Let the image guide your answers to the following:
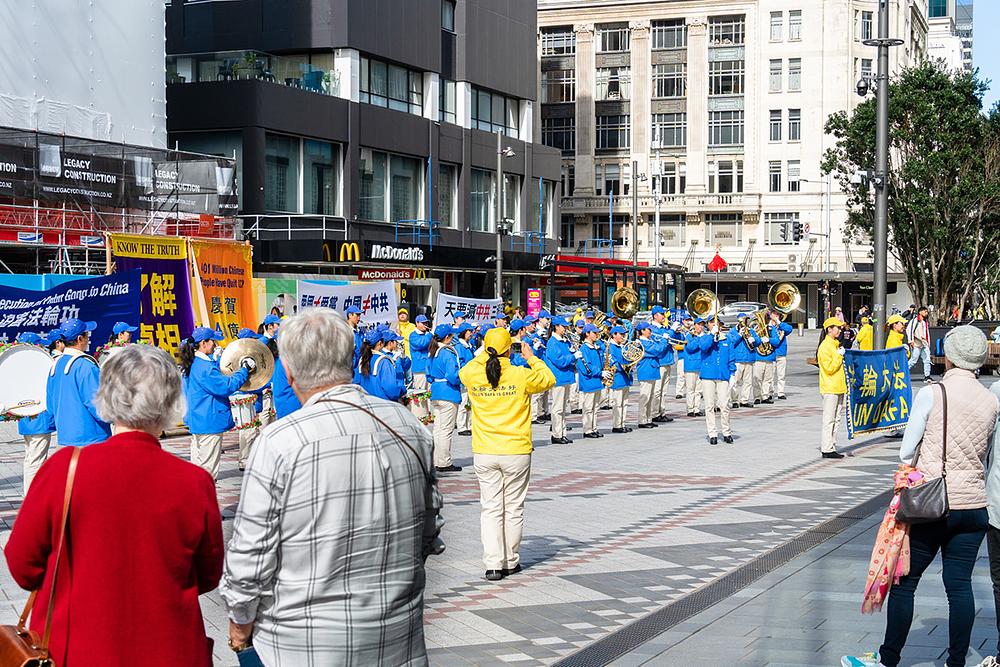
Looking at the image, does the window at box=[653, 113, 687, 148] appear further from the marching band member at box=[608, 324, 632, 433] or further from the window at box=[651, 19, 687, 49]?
the marching band member at box=[608, 324, 632, 433]

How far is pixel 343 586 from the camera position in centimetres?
377

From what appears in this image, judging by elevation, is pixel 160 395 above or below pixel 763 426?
above

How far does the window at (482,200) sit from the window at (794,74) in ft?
112

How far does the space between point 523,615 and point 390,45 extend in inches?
1485

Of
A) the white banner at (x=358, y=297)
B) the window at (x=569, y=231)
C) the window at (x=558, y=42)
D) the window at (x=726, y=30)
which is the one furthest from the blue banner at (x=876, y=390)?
the window at (x=558, y=42)

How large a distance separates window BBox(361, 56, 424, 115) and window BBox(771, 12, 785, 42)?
39.7m

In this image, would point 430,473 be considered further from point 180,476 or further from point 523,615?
point 523,615

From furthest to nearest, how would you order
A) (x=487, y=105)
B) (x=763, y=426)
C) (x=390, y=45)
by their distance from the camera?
1. (x=487, y=105)
2. (x=390, y=45)
3. (x=763, y=426)

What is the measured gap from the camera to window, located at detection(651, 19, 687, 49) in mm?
83062

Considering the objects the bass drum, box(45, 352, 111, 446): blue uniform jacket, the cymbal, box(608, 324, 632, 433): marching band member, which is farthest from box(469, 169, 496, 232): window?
box(45, 352, 111, 446): blue uniform jacket

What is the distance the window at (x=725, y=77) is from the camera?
81.7 meters

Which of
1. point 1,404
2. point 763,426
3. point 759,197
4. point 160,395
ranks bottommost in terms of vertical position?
point 763,426

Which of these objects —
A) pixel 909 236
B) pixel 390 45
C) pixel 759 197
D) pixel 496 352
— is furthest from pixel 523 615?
pixel 759 197

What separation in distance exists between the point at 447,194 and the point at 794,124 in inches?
1483
